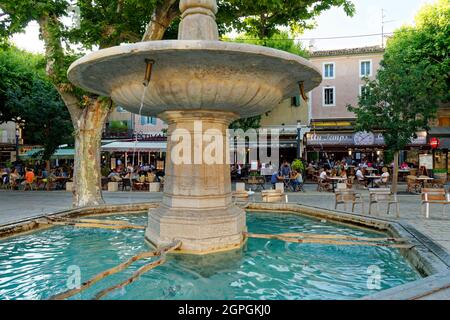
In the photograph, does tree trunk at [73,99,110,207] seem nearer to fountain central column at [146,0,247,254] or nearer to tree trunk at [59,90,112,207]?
tree trunk at [59,90,112,207]

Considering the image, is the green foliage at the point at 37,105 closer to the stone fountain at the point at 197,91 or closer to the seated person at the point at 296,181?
the seated person at the point at 296,181

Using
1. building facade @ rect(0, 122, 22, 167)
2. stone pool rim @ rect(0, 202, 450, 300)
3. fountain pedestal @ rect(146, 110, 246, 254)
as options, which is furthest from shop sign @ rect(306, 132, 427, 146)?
building facade @ rect(0, 122, 22, 167)

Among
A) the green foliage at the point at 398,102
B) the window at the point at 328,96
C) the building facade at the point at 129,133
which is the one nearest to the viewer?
the green foliage at the point at 398,102

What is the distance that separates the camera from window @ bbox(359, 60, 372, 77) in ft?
98.1

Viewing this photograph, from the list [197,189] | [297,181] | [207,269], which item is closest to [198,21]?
[197,189]

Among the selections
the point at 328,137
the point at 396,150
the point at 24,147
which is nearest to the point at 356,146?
the point at 328,137

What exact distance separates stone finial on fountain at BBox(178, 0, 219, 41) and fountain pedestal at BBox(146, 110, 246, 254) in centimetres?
110

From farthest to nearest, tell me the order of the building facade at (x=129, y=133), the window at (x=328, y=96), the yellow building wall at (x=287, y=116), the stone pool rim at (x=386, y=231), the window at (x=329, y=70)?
the building facade at (x=129, y=133)
the yellow building wall at (x=287, y=116)
the window at (x=329, y=70)
the window at (x=328, y=96)
the stone pool rim at (x=386, y=231)

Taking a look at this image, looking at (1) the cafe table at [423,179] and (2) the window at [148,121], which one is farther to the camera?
(2) the window at [148,121]

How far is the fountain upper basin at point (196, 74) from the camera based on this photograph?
3.93 m

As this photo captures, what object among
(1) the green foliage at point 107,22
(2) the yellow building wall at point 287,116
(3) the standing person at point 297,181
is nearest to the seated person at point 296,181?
(3) the standing person at point 297,181

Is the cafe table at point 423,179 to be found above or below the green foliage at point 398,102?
below

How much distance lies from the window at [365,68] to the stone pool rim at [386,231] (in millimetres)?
24769
